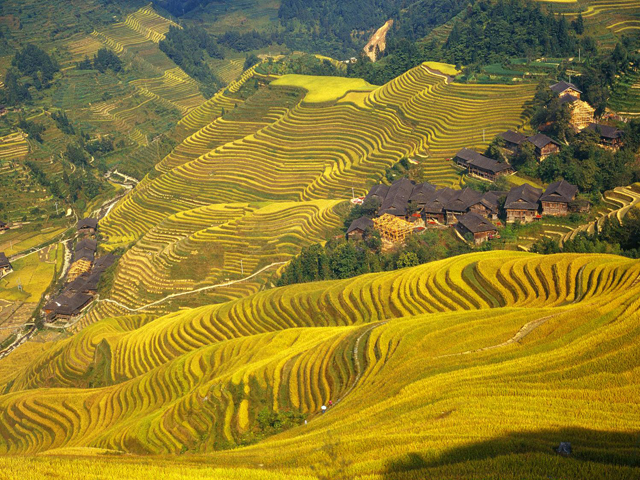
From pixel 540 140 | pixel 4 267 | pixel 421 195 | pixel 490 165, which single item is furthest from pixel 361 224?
pixel 4 267

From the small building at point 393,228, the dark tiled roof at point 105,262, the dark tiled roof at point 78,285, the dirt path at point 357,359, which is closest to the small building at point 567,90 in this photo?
the small building at point 393,228

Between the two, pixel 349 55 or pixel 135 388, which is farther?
pixel 349 55

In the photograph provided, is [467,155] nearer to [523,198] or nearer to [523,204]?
[523,198]

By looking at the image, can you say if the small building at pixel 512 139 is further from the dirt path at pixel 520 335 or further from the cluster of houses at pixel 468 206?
the dirt path at pixel 520 335

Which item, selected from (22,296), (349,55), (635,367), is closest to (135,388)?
(635,367)

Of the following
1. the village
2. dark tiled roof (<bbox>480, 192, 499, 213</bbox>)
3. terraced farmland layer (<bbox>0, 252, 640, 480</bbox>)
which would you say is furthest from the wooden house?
terraced farmland layer (<bbox>0, 252, 640, 480</bbox>)

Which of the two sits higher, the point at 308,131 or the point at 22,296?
the point at 308,131

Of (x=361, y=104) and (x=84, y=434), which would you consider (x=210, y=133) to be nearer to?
(x=361, y=104)
